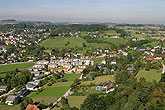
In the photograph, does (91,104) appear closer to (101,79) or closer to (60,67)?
(101,79)

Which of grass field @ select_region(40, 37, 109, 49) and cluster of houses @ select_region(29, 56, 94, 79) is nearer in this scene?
cluster of houses @ select_region(29, 56, 94, 79)

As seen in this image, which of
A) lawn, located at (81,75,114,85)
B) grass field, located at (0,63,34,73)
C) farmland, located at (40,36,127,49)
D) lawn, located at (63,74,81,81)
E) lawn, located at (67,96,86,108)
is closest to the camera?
lawn, located at (67,96,86,108)

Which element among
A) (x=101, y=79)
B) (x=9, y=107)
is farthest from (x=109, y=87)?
(x=9, y=107)

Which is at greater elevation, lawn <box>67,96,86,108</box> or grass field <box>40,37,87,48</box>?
grass field <box>40,37,87,48</box>

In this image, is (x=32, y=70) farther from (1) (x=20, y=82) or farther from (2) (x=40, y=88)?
(2) (x=40, y=88)

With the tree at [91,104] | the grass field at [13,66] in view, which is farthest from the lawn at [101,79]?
the grass field at [13,66]

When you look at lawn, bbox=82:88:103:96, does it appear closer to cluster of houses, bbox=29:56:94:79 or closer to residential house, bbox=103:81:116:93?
residential house, bbox=103:81:116:93

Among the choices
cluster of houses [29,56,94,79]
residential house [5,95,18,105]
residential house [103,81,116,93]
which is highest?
residential house [103,81,116,93]

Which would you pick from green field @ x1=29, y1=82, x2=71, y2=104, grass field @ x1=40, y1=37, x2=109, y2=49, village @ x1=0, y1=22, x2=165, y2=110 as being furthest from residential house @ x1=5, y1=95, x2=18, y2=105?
grass field @ x1=40, y1=37, x2=109, y2=49

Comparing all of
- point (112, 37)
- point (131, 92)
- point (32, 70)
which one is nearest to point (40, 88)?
point (32, 70)

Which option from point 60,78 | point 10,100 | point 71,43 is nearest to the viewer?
point 10,100

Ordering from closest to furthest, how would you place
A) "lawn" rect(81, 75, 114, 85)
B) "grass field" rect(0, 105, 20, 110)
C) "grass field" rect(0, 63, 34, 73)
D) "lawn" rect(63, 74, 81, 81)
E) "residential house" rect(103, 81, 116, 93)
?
"grass field" rect(0, 105, 20, 110) < "residential house" rect(103, 81, 116, 93) < "lawn" rect(81, 75, 114, 85) < "lawn" rect(63, 74, 81, 81) < "grass field" rect(0, 63, 34, 73)
